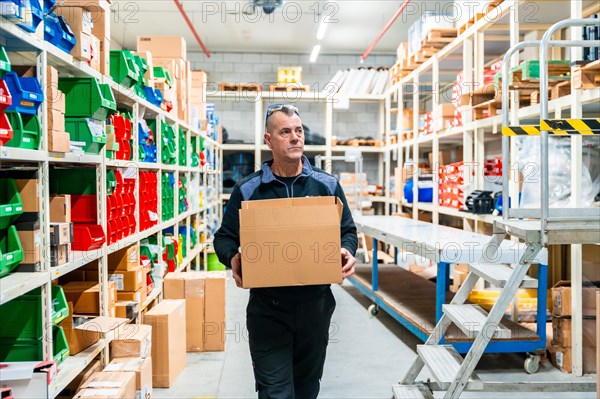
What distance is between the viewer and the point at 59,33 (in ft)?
8.30

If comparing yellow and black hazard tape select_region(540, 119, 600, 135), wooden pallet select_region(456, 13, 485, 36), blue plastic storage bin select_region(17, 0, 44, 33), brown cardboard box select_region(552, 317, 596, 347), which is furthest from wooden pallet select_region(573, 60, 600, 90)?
blue plastic storage bin select_region(17, 0, 44, 33)

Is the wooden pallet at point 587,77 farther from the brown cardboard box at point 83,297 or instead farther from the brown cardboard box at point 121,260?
the brown cardboard box at point 83,297

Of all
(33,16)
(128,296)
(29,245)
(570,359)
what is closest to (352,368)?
(570,359)

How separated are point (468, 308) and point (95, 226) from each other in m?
2.47

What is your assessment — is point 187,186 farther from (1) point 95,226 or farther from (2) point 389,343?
(1) point 95,226

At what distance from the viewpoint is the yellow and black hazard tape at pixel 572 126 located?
2.87m

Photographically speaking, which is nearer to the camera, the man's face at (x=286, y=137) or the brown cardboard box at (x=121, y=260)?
the man's face at (x=286, y=137)

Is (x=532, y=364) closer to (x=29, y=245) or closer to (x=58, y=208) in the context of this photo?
(x=58, y=208)

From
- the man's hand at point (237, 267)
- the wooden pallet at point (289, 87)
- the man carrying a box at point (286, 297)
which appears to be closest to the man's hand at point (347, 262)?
the man carrying a box at point (286, 297)

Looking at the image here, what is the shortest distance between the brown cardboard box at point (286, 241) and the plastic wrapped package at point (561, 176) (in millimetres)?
2670

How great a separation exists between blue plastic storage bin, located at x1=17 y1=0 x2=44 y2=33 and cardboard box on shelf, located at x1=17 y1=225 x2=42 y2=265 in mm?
774

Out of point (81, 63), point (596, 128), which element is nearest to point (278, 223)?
point (81, 63)

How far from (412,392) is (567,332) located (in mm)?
1328

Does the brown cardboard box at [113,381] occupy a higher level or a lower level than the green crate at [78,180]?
lower
